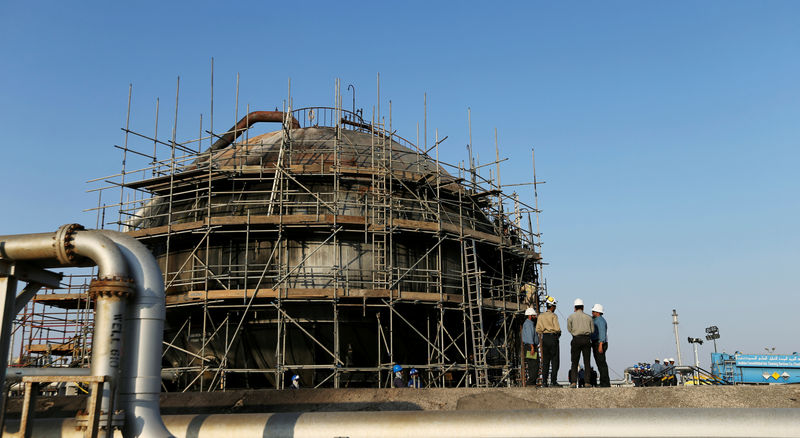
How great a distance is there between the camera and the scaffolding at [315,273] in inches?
821

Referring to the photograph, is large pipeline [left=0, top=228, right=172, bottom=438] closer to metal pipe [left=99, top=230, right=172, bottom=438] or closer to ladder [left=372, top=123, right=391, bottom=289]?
metal pipe [left=99, top=230, right=172, bottom=438]

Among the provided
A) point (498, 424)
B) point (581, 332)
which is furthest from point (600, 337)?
point (498, 424)

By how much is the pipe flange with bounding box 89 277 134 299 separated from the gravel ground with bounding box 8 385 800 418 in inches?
166

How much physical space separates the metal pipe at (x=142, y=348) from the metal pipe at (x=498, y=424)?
23.9 inches

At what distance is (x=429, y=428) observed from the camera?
23.5 ft

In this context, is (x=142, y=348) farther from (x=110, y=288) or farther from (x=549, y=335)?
(x=549, y=335)

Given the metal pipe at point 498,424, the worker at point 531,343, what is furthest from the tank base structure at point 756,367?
the metal pipe at point 498,424

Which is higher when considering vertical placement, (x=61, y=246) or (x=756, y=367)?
(x=61, y=246)

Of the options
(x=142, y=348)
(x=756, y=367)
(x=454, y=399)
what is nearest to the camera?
(x=142, y=348)

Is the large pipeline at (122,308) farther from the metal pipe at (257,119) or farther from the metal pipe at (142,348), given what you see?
the metal pipe at (257,119)

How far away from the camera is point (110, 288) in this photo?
7055 mm

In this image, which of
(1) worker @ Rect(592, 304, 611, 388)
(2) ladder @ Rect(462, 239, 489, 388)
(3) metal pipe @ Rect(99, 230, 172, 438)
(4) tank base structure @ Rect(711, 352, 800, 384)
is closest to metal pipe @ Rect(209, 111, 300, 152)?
(2) ladder @ Rect(462, 239, 489, 388)

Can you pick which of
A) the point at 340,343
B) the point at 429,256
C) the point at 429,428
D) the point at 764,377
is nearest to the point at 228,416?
the point at 429,428

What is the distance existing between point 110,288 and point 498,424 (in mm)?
4149
